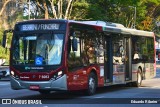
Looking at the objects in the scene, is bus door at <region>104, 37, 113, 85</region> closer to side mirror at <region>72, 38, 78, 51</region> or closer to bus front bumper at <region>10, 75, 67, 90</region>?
side mirror at <region>72, 38, 78, 51</region>

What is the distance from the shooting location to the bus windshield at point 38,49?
1661cm

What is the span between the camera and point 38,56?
55.0ft

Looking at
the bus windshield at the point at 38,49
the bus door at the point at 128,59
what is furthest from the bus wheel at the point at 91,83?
the bus door at the point at 128,59

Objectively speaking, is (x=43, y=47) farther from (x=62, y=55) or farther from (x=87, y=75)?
(x=87, y=75)

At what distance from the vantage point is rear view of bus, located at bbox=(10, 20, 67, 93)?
16469mm

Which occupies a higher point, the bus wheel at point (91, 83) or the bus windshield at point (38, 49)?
the bus windshield at point (38, 49)

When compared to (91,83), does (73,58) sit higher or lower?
higher

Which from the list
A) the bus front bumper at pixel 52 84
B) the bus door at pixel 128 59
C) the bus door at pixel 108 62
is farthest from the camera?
the bus door at pixel 128 59

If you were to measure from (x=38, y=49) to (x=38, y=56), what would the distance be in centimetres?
26

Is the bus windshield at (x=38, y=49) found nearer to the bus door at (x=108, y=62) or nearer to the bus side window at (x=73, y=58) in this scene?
the bus side window at (x=73, y=58)

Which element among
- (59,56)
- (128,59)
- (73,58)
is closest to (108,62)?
(128,59)

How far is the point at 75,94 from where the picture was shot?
19.3 m

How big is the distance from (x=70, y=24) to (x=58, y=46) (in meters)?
1.05

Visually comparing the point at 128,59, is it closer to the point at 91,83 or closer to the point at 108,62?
the point at 108,62
